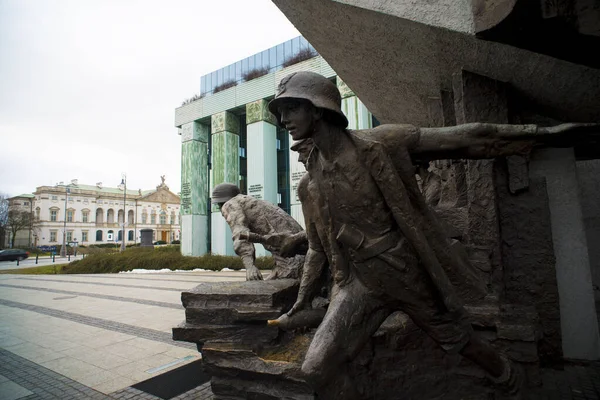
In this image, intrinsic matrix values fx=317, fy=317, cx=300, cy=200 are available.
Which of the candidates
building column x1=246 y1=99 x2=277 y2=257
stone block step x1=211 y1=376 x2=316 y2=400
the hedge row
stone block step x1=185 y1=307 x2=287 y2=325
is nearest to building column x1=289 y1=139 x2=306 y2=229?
building column x1=246 y1=99 x2=277 y2=257

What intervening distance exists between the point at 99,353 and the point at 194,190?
54.3 ft

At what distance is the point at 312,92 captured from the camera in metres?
1.79

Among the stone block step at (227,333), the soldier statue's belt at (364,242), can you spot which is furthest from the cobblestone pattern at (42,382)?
the soldier statue's belt at (364,242)

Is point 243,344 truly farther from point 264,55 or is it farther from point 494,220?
point 264,55

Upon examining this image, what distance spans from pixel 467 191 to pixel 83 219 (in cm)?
6166

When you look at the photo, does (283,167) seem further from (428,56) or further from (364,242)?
(364,242)

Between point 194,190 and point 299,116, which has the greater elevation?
point 194,190

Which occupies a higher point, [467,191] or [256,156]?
[256,156]

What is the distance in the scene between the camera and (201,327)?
2.85 meters

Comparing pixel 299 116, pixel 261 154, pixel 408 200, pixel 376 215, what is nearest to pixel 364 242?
pixel 376 215

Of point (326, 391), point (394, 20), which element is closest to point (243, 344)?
point (326, 391)

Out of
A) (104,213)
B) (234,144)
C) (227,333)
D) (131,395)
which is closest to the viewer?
(227,333)

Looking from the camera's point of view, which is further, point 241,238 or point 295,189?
point 295,189

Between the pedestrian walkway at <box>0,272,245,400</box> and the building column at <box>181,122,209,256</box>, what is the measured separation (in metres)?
11.4
